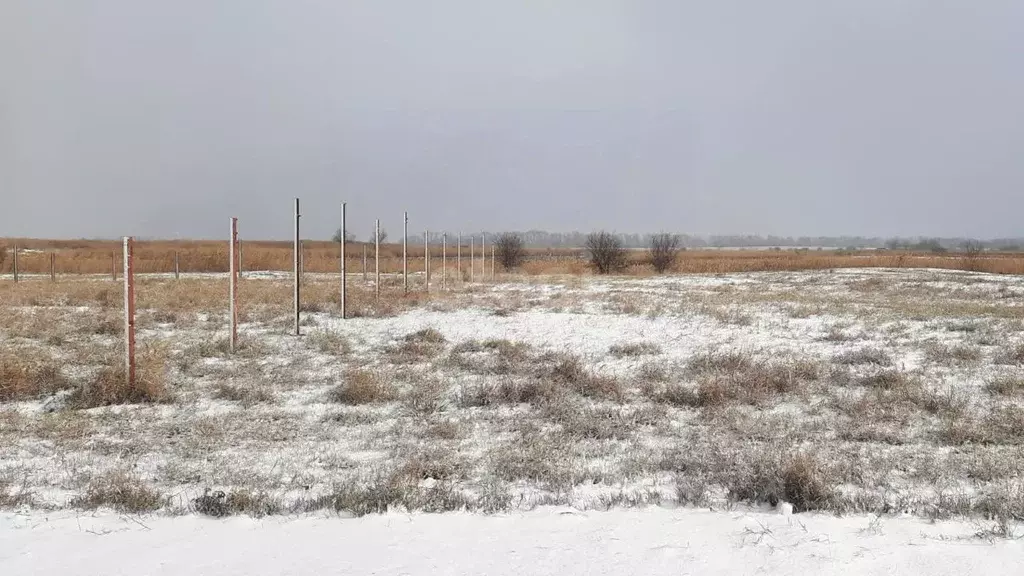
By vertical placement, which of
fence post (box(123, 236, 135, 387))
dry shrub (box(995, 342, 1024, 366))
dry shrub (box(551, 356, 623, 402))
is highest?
fence post (box(123, 236, 135, 387))

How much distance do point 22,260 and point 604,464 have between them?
5006cm

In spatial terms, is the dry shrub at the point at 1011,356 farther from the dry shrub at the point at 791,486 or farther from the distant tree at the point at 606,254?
the distant tree at the point at 606,254

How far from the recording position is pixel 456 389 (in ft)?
27.5

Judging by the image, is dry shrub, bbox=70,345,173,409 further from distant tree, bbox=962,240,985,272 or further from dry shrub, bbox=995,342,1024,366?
distant tree, bbox=962,240,985,272

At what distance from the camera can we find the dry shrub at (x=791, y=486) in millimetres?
4426

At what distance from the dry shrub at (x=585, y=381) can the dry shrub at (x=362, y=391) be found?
2.06 m

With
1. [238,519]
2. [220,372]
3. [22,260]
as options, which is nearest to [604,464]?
[238,519]

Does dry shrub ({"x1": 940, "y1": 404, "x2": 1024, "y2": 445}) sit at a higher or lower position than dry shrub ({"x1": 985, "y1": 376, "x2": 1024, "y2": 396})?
lower

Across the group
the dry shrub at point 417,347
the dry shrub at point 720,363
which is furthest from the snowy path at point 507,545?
the dry shrub at point 417,347

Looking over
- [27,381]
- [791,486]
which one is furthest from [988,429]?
[27,381]

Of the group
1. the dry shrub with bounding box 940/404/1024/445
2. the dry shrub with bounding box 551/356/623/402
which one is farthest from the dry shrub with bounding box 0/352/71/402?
the dry shrub with bounding box 940/404/1024/445

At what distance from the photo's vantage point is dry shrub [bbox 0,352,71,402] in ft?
25.7

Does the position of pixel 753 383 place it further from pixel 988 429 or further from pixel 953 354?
pixel 953 354

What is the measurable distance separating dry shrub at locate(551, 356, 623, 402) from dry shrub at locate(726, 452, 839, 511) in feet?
10.1
